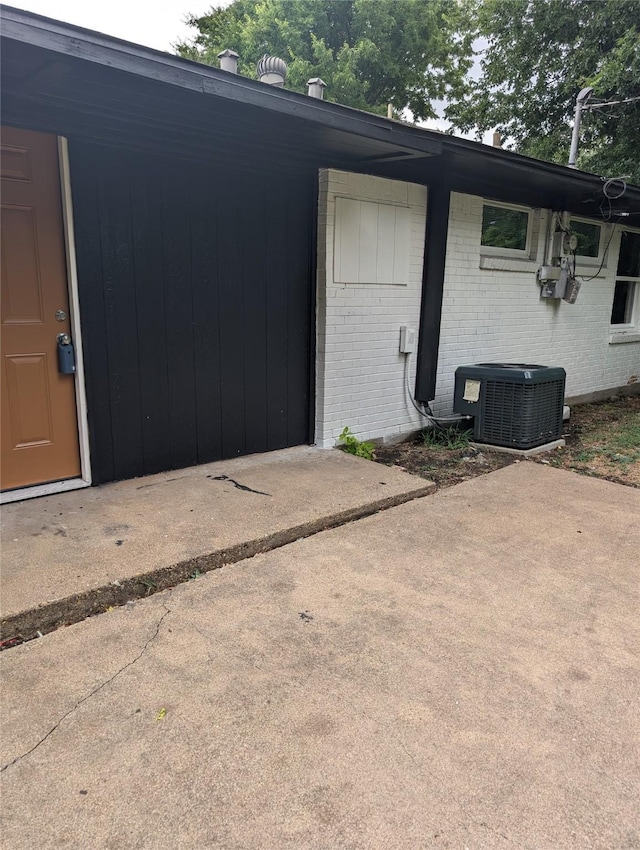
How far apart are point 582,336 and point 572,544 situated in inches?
198

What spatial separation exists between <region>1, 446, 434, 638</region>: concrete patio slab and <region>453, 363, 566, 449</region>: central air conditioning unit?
1.32m

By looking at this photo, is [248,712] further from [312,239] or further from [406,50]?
[406,50]

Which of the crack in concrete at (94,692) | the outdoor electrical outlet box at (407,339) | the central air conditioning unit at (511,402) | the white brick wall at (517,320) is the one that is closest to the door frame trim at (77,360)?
the crack in concrete at (94,692)

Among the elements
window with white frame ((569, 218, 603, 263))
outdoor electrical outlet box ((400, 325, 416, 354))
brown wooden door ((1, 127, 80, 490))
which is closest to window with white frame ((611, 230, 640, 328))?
window with white frame ((569, 218, 603, 263))

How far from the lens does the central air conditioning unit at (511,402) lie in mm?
5203

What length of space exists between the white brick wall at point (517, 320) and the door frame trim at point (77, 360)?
346 cm

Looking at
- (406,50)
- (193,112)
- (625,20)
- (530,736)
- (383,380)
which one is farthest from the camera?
(406,50)

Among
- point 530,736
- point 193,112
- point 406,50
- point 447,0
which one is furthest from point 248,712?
point 447,0

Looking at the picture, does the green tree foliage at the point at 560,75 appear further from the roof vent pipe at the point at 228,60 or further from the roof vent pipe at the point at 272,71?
the roof vent pipe at the point at 228,60

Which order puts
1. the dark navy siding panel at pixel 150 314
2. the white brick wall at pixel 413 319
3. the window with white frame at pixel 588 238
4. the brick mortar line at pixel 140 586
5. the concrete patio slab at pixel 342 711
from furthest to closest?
1. the window with white frame at pixel 588 238
2. the white brick wall at pixel 413 319
3. the dark navy siding panel at pixel 150 314
4. the brick mortar line at pixel 140 586
5. the concrete patio slab at pixel 342 711

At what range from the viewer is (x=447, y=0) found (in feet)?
58.2

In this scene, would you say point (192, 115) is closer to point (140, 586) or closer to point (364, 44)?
point (140, 586)

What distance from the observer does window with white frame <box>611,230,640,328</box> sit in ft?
27.0

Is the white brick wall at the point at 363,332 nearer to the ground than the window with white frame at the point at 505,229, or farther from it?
nearer to the ground
